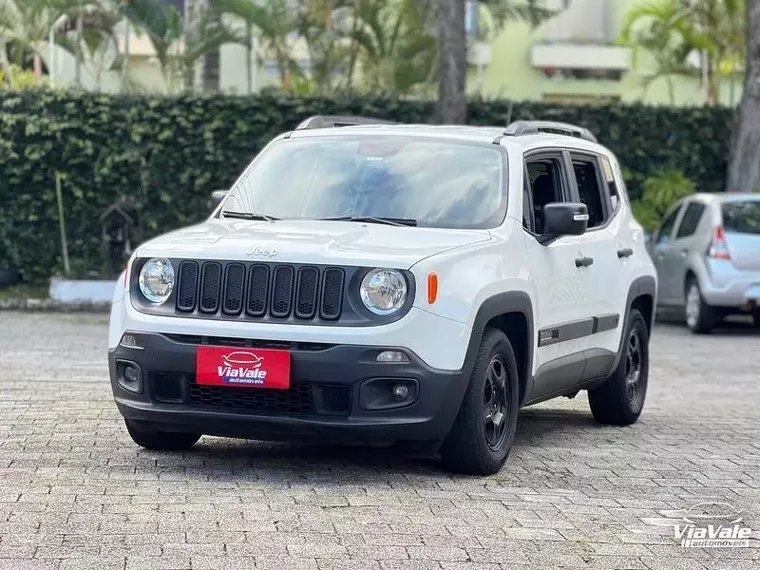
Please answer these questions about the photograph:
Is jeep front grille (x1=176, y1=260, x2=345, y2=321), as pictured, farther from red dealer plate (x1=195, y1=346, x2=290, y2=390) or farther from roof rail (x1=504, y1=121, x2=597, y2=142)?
roof rail (x1=504, y1=121, x2=597, y2=142)

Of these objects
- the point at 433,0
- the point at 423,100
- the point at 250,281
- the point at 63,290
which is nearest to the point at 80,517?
the point at 250,281

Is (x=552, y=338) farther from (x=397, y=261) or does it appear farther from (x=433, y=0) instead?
(x=433, y=0)

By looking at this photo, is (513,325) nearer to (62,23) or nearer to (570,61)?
(62,23)

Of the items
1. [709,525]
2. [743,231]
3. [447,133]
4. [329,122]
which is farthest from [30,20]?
[709,525]

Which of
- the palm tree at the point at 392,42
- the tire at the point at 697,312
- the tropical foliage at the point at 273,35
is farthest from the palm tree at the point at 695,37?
the tire at the point at 697,312

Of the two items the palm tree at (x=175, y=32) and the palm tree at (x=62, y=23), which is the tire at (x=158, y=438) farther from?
the palm tree at (x=175, y=32)

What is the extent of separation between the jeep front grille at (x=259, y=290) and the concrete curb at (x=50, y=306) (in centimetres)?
Result: 1196

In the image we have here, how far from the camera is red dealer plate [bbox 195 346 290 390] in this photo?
6.75 m

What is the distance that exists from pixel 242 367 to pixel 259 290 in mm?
376

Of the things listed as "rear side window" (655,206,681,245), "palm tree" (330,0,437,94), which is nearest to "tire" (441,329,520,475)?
"rear side window" (655,206,681,245)

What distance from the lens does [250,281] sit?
22.8ft

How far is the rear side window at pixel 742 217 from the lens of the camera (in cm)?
1698

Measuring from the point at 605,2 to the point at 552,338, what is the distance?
28079 mm

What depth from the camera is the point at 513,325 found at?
7770mm
